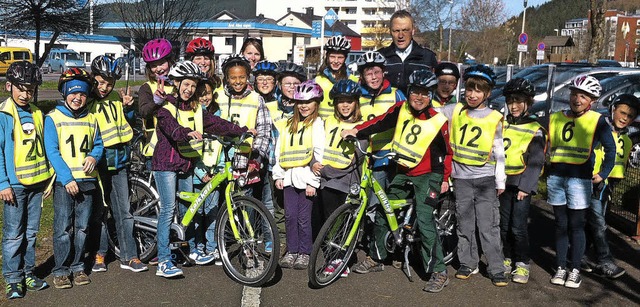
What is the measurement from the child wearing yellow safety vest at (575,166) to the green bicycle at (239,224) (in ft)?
9.25

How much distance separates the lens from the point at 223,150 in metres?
6.20

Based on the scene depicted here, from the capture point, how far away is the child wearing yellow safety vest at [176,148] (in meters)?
5.73

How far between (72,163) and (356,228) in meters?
2.63

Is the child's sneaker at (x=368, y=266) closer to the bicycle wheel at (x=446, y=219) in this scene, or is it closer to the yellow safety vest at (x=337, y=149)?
the bicycle wheel at (x=446, y=219)

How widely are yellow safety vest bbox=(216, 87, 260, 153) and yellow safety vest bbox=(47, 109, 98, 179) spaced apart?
136 cm

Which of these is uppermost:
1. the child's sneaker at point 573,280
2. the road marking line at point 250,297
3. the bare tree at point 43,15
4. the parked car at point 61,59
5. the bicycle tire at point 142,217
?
the parked car at point 61,59

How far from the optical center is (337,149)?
6.06 metres

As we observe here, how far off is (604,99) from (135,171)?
10571mm

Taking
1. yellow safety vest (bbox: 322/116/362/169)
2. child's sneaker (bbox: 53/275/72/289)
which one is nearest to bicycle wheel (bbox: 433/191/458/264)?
yellow safety vest (bbox: 322/116/362/169)

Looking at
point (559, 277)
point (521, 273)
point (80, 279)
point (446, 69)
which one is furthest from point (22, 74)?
point (559, 277)

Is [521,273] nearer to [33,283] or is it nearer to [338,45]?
[338,45]

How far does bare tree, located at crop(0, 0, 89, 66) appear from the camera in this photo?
15.2 m

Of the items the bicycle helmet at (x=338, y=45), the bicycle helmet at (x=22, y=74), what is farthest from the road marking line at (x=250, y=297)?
the bicycle helmet at (x=338, y=45)

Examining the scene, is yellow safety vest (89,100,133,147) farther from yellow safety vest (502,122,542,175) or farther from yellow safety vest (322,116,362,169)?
yellow safety vest (502,122,542,175)
